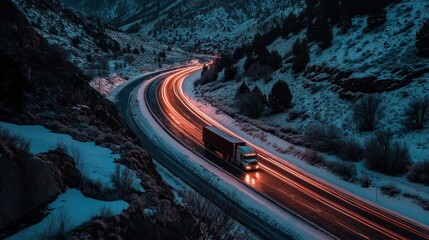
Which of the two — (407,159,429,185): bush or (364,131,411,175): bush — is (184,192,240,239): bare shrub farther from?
(364,131,411,175): bush

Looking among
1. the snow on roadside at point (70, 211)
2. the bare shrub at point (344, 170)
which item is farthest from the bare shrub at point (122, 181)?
the bare shrub at point (344, 170)

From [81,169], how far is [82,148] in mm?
2617

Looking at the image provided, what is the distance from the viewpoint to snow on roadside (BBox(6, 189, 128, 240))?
9.95 metres

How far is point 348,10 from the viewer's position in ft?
193

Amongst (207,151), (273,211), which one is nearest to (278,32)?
(207,151)

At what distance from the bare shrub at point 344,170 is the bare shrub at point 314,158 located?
1.64m

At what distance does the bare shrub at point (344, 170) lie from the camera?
3112cm

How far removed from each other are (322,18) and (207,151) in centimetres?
4104

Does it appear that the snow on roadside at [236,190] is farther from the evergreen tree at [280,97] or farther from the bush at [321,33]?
the bush at [321,33]

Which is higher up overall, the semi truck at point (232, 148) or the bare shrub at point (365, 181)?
the semi truck at point (232, 148)

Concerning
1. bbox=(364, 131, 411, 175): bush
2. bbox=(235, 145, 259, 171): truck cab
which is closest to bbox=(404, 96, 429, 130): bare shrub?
bbox=(364, 131, 411, 175): bush

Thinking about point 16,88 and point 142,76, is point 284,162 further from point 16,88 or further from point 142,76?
point 142,76

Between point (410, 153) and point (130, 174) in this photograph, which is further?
point (410, 153)

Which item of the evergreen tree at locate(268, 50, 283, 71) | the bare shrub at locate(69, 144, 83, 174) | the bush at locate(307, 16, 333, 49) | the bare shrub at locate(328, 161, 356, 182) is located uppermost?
the bush at locate(307, 16, 333, 49)
